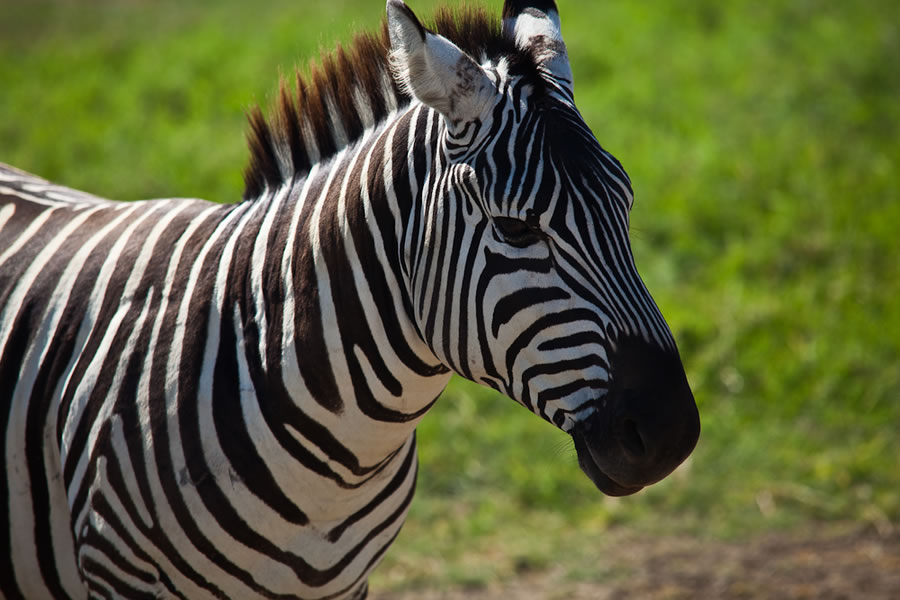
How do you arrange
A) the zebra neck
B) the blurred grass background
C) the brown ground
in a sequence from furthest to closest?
the blurred grass background
the brown ground
the zebra neck

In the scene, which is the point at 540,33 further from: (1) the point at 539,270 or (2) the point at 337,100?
(1) the point at 539,270

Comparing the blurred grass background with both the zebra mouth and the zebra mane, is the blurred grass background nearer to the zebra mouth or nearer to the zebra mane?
the zebra mouth

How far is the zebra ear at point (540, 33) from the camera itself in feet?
7.57

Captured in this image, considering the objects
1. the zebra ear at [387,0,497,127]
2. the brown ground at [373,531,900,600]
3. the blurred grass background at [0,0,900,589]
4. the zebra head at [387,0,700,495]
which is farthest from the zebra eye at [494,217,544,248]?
the brown ground at [373,531,900,600]

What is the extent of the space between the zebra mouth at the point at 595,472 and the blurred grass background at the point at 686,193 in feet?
0.92

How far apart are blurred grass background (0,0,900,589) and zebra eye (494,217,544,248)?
2.05 ft

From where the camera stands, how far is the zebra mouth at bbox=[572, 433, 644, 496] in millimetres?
2051

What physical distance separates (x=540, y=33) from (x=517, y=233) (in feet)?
2.18

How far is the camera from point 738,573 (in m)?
4.71

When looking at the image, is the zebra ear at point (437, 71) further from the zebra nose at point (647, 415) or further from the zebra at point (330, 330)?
the zebra nose at point (647, 415)

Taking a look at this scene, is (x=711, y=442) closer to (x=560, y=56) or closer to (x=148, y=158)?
(x=560, y=56)

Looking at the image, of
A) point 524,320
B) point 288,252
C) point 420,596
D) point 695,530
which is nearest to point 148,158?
point 420,596

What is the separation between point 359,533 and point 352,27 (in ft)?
4.80

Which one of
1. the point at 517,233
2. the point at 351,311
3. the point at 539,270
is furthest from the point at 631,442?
the point at 351,311
